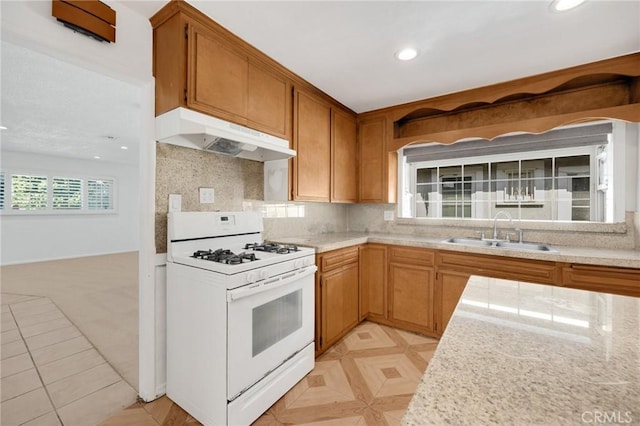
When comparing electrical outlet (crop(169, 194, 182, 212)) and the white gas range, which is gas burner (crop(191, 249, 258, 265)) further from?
electrical outlet (crop(169, 194, 182, 212))

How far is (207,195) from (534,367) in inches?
80.9

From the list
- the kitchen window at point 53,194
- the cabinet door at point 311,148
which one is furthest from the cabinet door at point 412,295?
the kitchen window at point 53,194

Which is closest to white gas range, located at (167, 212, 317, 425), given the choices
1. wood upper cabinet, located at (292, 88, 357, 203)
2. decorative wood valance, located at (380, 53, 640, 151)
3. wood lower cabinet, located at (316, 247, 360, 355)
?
wood lower cabinet, located at (316, 247, 360, 355)

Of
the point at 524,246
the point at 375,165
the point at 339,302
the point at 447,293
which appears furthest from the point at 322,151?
the point at 524,246

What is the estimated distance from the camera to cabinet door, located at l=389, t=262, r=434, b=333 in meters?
2.66

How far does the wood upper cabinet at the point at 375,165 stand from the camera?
3273 mm

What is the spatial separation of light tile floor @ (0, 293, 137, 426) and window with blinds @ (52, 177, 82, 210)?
4.86 meters

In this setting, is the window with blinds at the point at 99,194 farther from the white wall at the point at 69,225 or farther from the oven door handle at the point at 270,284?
the oven door handle at the point at 270,284

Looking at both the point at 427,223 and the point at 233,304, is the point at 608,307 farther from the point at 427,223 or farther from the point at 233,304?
the point at 427,223

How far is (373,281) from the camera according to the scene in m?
2.98

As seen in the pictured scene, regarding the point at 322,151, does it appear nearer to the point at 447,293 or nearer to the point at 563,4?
the point at 447,293

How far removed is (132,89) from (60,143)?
12.6ft

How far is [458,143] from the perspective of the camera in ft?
10.3

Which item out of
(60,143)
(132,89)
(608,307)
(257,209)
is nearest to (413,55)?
(257,209)
